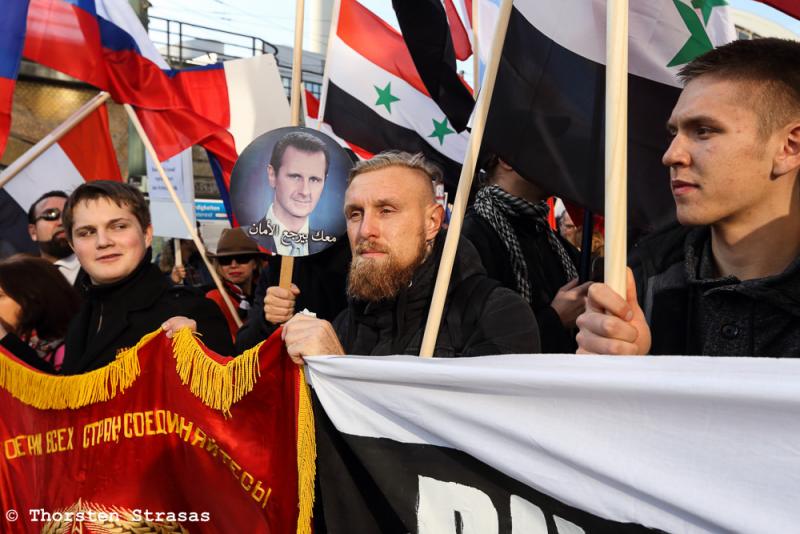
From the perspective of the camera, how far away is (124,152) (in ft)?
53.8

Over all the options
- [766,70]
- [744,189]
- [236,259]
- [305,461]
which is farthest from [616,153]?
[236,259]

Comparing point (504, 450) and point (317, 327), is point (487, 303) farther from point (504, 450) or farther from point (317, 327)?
point (504, 450)

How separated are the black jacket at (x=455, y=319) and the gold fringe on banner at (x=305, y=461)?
424 mm

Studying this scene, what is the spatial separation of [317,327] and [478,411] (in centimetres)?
59

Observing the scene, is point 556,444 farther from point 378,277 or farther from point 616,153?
point 378,277

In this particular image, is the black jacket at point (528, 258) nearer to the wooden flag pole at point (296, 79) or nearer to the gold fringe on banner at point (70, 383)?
the wooden flag pole at point (296, 79)

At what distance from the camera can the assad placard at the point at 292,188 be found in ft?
9.62

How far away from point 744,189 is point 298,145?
5.61 ft

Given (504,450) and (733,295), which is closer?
(504,450)

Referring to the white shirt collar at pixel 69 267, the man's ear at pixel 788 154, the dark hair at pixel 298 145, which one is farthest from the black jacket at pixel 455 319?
the white shirt collar at pixel 69 267

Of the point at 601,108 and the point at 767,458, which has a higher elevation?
the point at 601,108

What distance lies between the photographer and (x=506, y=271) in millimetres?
3039

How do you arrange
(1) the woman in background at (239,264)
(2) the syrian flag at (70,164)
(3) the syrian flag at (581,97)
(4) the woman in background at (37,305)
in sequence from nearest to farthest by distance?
(3) the syrian flag at (581,97), (4) the woman in background at (37,305), (2) the syrian flag at (70,164), (1) the woman in background at (239,264)

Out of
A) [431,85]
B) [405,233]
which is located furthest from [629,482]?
[431,85]
